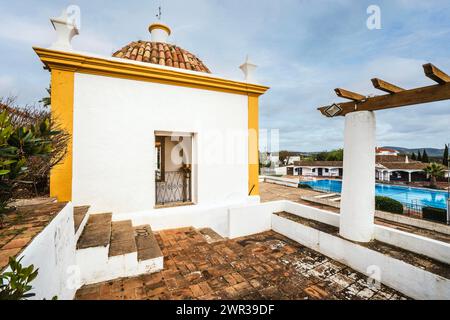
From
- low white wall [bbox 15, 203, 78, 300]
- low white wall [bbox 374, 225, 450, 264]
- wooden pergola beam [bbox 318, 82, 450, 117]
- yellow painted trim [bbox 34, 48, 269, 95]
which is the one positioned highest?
yellow painted trim [bbox 34, 48, 269, 95]

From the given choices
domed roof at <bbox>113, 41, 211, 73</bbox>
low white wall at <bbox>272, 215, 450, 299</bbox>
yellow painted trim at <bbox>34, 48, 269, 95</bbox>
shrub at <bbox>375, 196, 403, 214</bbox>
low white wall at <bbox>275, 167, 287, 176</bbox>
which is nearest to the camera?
low white wall at <bbox>272, 215, 450, 299</bbox>

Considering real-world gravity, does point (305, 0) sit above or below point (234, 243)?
above

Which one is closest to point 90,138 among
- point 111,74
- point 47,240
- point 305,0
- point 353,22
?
point 111,74

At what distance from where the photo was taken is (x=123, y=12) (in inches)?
214

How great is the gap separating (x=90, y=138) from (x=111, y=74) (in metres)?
1.75

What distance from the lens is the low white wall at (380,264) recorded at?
2.98 metres

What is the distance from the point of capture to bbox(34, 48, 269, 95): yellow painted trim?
4770 millimetres

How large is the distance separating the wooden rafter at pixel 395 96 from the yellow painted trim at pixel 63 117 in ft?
20.0

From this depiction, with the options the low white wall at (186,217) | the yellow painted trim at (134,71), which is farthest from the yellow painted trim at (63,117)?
the low white wall at (186,217)

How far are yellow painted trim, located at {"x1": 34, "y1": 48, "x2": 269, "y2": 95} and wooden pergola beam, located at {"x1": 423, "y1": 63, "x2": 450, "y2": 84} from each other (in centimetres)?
460

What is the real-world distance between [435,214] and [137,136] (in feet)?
48.1

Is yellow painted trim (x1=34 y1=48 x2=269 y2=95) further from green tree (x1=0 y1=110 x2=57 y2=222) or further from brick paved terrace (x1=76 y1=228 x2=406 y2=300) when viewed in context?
brick paved terrace (x1=76 y1=228 x2=406 y2=300)

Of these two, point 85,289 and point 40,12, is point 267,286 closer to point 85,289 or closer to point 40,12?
point 85,289

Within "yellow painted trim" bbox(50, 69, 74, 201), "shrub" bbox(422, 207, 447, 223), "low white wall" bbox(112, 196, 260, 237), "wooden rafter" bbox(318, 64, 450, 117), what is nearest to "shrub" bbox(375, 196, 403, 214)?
"shrub" bbox(422, 207, 447, 223)
